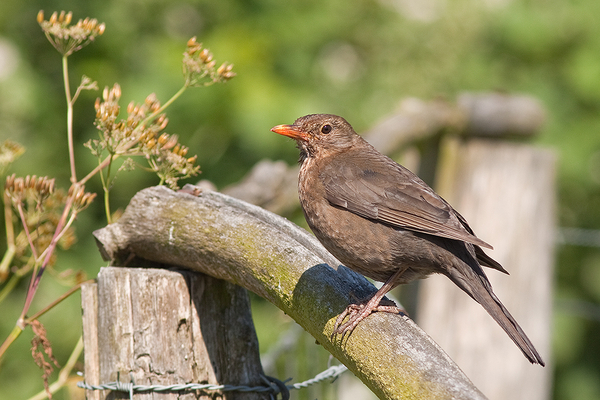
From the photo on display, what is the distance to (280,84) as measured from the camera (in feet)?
18.0

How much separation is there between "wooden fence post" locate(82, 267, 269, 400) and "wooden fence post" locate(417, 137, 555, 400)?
1940mm

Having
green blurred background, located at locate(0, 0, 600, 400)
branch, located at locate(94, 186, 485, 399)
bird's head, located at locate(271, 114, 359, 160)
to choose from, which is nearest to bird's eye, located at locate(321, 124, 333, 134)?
bird's head, located at locate(271, 114, 359, 160)

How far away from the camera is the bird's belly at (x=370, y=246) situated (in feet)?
8.50

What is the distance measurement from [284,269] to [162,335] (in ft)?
1.56

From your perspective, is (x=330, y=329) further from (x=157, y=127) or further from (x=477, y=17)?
(x=477, y=17)

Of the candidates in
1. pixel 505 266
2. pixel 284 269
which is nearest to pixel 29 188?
pixel 284 269

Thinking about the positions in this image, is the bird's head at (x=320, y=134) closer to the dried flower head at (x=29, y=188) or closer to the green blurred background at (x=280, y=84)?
the dried flower head at (x=29, y=188)

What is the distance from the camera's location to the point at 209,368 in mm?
2293

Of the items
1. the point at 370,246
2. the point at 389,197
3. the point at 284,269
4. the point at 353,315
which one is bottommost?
the point at 353,315

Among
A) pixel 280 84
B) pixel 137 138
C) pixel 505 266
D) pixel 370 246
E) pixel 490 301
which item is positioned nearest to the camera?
pixel 137 138

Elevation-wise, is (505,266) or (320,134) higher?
(320,134)

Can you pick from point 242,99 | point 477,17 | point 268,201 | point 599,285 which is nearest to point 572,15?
point 477,17

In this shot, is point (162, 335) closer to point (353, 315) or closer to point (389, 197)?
point (353, 315)

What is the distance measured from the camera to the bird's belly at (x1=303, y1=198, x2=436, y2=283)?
2592mm
